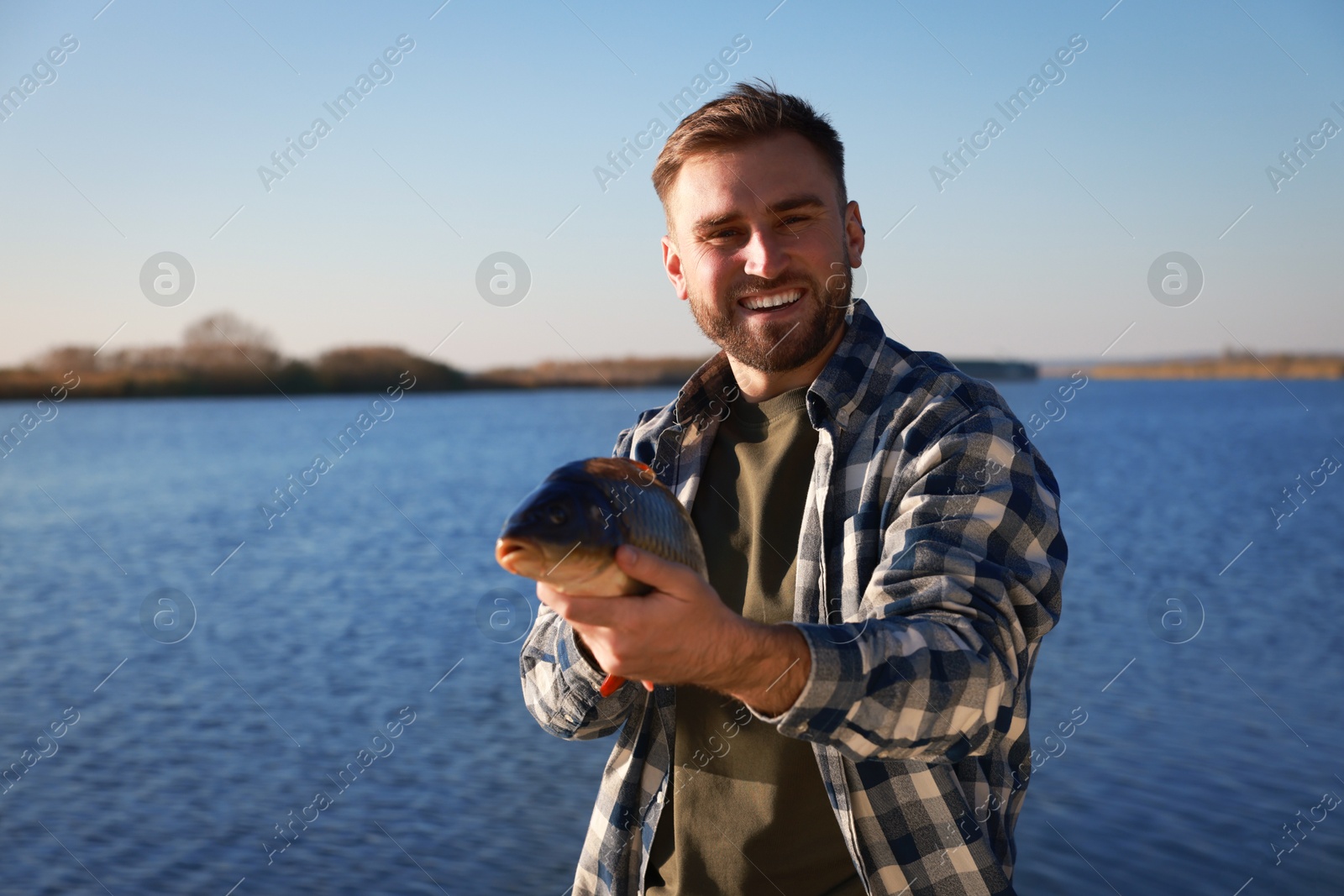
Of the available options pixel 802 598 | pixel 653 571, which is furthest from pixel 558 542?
pixel 802 598

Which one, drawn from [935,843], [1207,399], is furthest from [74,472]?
[1207,399]

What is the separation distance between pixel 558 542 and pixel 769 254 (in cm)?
141

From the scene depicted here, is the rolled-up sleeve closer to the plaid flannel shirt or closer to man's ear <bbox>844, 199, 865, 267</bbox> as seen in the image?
the plaid flannel shirt

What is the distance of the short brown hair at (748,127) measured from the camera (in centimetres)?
290

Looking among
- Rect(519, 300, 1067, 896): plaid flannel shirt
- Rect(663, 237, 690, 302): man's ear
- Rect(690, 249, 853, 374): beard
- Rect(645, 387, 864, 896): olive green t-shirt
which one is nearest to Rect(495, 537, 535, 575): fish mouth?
Rect(519, 300, 1067, 896): plaid flannel shirt

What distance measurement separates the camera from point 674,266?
3.34m

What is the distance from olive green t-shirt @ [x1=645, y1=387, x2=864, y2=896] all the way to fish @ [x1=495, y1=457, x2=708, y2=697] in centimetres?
63

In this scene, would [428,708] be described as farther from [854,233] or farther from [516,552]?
[516,552]

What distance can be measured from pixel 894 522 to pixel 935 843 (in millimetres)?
720

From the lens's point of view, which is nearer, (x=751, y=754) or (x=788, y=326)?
(x=751, y=754)

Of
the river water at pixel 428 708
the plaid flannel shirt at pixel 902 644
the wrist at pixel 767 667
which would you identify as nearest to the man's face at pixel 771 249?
the plaid flannel shirt at pixel 902 644

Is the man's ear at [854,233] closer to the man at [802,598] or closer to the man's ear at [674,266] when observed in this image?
the man at [802,598]

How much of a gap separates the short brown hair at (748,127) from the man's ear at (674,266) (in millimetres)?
257

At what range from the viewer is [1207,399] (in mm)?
88812
